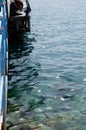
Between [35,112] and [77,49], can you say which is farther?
[77,49]

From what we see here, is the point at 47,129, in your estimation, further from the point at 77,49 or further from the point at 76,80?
the point at 77,49

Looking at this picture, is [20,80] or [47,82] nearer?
[47,82]

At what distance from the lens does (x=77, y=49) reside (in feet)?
68.7

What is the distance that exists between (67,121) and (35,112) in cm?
137

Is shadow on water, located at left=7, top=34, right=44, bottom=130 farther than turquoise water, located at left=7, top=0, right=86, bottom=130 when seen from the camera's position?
Yes

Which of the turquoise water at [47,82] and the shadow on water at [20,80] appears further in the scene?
the shadow on water at [20,80]

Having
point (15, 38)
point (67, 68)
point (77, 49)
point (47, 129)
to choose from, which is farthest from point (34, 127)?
point (15, 38)

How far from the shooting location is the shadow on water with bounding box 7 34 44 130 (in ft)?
37.8

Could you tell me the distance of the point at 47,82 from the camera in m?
14.5

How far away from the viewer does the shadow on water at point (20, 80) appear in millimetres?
11523

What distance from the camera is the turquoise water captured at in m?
10.8

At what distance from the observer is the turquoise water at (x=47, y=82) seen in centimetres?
1077

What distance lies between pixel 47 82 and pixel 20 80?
1311 millimetres

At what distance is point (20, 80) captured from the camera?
14.8 m
